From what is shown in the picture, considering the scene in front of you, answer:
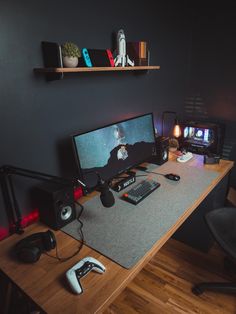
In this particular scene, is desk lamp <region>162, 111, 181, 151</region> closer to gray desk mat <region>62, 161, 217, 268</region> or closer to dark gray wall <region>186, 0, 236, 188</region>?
dark gray wall <region>186, 0, 236, 188</region>

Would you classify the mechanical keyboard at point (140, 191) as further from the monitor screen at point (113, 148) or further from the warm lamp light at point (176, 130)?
the warm lamp light at point (176, 130)

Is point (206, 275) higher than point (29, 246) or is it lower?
lower

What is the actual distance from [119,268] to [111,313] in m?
0.82

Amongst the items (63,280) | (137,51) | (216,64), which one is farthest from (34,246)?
(216,64)

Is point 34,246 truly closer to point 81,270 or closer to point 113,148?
point 81,270

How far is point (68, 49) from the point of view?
53.1 inches

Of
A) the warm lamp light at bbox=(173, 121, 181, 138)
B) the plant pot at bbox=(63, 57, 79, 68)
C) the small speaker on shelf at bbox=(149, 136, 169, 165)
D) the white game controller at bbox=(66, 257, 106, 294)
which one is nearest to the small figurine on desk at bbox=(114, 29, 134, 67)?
the plant pot at bbox=(63, 57, 79, 68)

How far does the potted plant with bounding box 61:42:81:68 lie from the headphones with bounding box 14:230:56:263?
0.90 meters

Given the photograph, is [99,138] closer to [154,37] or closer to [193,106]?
[154,37]

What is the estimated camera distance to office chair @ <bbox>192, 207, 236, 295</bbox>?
1.56 meters

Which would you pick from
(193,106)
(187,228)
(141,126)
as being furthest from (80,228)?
(193,106)

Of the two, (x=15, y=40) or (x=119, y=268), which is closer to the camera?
(x=119, y=268)

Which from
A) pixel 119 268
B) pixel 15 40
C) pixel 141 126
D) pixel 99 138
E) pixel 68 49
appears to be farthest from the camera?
pixel 141 126

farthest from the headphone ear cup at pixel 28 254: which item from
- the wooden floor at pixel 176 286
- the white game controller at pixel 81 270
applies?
the wooden floor at pixel 176 286
